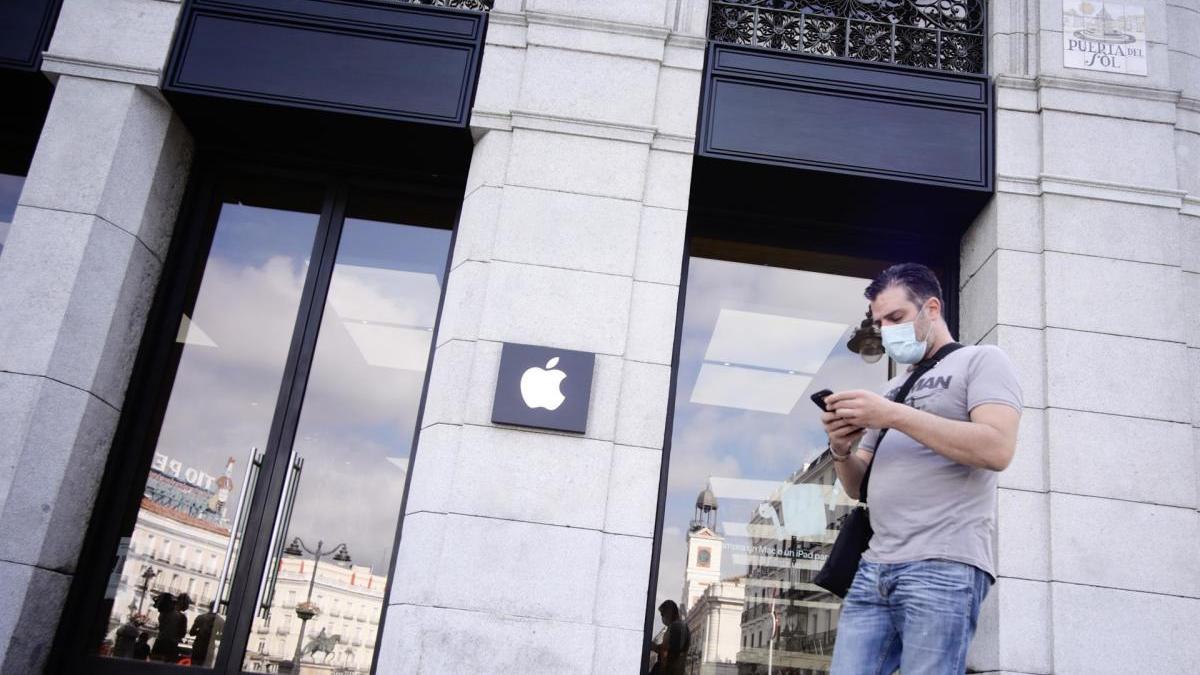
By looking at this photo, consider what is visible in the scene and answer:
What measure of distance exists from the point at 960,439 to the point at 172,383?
527 cm

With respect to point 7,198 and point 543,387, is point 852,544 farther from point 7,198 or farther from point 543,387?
point 7,198

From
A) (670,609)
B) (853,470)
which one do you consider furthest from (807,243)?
(853,470)

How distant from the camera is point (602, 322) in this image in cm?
592

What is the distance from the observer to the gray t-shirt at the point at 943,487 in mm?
3119

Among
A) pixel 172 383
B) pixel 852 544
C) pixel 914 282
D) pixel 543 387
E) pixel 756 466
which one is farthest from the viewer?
pixel 756 466

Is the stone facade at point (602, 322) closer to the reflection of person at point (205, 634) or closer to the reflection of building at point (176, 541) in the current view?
the reflection of building at point (176, 541)

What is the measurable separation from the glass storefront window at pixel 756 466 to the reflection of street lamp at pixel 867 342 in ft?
0.14

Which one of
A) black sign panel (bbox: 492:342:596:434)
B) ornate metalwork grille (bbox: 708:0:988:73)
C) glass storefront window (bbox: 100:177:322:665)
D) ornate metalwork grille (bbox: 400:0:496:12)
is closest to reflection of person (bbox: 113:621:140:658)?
glass storefront window (bbox: 100:177:322:665)

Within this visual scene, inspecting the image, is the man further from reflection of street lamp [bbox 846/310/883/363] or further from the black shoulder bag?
reflection of street lamp [bbox 846/310/883/363]

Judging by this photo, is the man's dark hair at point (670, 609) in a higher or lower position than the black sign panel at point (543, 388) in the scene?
lower

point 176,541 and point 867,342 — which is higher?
point 867,342

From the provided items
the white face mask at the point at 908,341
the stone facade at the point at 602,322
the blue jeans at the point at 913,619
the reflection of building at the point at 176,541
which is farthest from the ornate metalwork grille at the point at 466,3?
the blue jeans at the point at 913,619

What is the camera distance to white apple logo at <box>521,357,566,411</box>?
5.71 m

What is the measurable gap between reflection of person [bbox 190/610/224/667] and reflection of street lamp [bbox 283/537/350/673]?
46 centimetres
